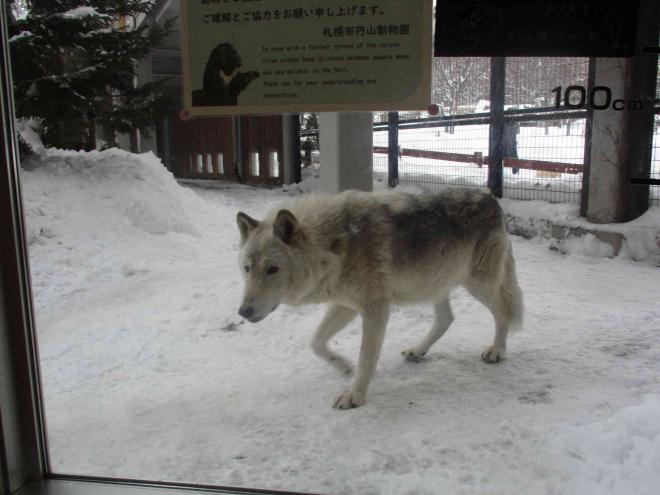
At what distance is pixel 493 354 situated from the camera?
9.09 ft

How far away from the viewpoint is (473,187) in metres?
2.46

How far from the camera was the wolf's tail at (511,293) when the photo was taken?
279 centimetres

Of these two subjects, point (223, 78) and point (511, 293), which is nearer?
point (223, 78)

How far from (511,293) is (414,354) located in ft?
1.92

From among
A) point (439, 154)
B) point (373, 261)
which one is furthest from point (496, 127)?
point (373, 261)

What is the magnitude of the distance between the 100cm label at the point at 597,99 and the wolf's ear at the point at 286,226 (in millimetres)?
A: 1059

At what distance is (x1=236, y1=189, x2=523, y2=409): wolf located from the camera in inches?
87.1

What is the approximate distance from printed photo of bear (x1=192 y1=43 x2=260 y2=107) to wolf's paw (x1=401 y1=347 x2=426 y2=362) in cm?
164

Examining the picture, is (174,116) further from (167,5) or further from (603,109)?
(603,109)

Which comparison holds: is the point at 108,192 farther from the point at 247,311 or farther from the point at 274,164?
the point at 247,311

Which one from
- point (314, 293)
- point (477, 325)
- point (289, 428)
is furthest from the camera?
point (477, 325)

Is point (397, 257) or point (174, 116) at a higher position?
point (174, 116)

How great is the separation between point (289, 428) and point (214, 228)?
40.1 inches

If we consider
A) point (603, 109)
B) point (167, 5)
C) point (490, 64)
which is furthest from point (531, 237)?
point (167, 5)
